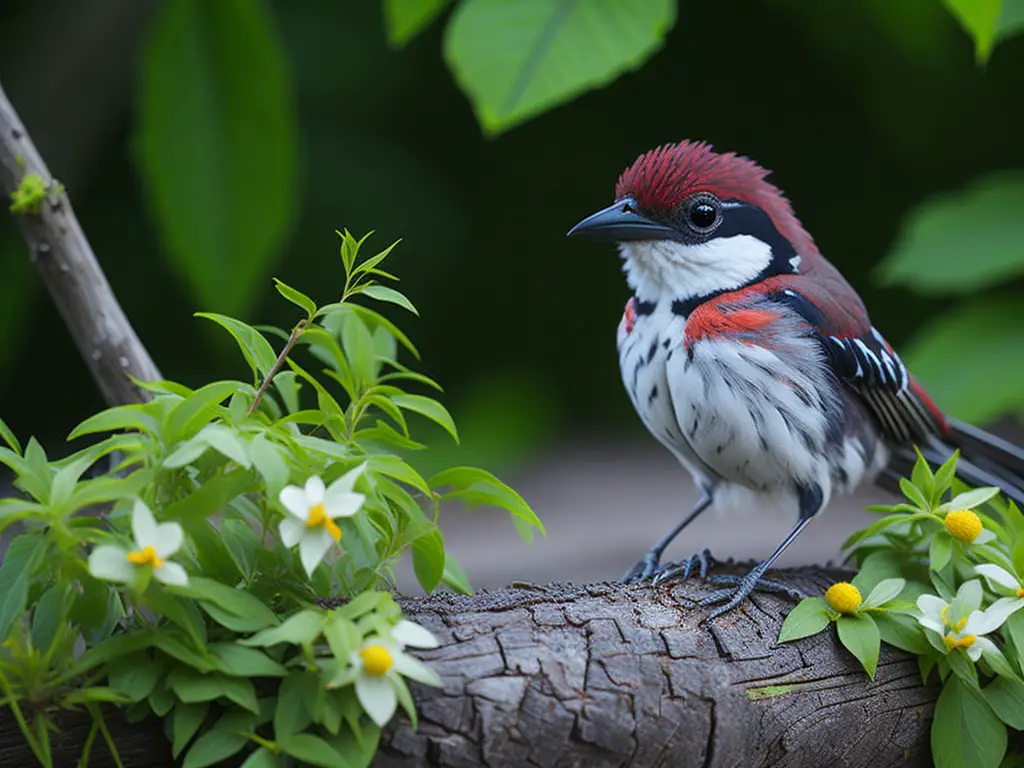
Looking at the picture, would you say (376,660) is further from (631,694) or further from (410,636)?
(631,694)

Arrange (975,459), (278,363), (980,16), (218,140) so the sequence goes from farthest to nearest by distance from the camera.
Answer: (218,140) → (980,16) → (975,459) → (278,363)

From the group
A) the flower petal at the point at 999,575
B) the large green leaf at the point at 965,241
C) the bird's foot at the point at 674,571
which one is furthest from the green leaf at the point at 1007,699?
the large green leaf at the point at 965,241

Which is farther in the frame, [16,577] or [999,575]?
[999,575]

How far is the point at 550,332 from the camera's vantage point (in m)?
3.86

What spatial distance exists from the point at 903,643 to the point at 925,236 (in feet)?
5.13

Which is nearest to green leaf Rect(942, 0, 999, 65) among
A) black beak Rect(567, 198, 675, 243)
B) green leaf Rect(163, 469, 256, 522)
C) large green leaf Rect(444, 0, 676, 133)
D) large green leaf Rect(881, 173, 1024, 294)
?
large green leaf Rect(444, 0, 676, 133)

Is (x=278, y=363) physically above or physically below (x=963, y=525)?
above

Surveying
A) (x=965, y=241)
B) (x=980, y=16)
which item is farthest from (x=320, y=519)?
(x=965, y=241)

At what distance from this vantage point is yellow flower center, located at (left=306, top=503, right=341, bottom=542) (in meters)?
1.03

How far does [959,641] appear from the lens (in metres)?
1.30

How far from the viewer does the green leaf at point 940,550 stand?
135 centimetres

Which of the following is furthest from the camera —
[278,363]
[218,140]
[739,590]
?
[218,140]

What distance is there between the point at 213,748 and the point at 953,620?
2.62 feet

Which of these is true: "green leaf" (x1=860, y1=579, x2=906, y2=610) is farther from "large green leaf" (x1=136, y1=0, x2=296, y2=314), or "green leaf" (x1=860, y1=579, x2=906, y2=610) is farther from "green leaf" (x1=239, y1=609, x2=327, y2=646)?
"large green leaf" (x1=136, y1=0, x2=296, y2=314)
